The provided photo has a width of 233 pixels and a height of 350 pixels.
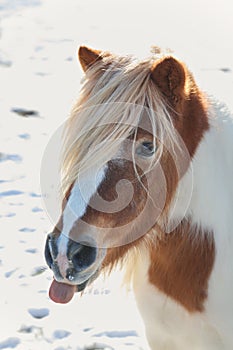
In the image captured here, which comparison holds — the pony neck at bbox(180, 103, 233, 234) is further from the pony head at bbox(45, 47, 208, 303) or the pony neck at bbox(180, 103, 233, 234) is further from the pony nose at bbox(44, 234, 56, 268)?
the pony nose at bbox(44, 234, 56, 268)

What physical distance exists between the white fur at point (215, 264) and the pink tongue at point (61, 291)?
407 millimetres

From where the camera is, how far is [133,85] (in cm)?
218

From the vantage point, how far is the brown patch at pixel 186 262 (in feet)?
7.97

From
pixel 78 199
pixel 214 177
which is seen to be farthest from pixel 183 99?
pixel 78 199

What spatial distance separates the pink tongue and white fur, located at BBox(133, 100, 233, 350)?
0.41 m

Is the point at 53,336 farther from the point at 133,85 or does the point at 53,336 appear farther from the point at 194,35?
the point at 194,35

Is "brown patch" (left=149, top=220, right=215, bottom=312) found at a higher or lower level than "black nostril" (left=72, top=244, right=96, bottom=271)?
lower

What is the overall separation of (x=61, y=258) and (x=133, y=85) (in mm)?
531

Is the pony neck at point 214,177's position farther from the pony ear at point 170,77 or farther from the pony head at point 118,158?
the pony ear at point 170,77

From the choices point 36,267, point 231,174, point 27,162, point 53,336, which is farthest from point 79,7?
point 231,174

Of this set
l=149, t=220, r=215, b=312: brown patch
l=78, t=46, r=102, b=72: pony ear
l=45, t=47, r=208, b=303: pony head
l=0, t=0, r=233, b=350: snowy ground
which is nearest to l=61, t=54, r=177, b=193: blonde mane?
l=45, t=47, r=208, b=303: pony head

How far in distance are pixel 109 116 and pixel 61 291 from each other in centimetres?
52

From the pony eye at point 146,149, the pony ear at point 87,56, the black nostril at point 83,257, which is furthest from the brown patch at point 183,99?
the black nostril at point 83,257

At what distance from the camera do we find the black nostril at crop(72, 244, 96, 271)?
2.06m
